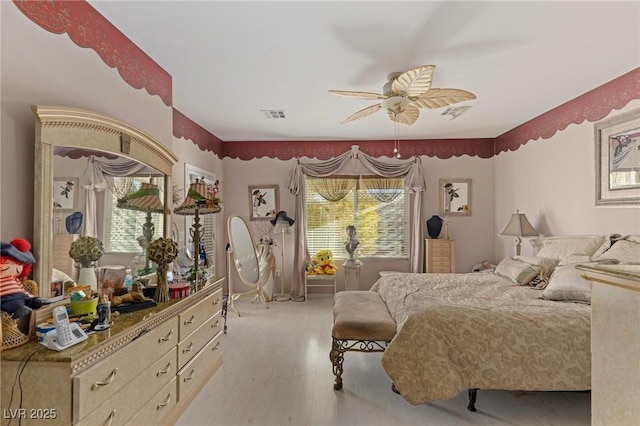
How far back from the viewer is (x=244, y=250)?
5.16m

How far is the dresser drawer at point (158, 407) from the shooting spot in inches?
73.3

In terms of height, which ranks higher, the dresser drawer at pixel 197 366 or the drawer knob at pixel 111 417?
the drawer knob at pixel 111 417

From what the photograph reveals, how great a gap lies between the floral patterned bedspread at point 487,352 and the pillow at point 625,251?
0.79 metres

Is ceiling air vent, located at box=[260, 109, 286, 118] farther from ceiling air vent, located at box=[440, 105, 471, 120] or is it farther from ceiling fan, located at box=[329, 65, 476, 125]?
ceiling air vent, located at box=[440, 105, 471, 120]

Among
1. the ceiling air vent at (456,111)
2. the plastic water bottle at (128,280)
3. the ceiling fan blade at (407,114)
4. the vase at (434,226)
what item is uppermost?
the ceiling air vent at (456,111)

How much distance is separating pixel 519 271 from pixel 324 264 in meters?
2.90

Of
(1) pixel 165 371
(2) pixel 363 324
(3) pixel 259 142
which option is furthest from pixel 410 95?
(3) pixel 259 142

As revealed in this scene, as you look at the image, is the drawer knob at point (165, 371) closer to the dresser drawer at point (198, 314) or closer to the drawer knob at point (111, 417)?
the dresser drawer at point (198, 314)

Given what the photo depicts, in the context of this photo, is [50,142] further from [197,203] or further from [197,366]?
[197,366]

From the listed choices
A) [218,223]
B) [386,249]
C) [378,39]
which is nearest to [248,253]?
[218,223]

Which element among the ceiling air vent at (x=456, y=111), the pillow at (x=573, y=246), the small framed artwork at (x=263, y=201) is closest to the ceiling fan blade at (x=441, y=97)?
the ceiling air vent at (x=456, y=111)

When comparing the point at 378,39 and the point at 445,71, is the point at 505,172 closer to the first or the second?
the point at 445,71

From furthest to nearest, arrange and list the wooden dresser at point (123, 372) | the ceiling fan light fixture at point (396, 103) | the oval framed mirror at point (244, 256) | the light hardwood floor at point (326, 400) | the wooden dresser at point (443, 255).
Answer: the wooden dresser at point (443, 255) < the oval framed mirror at point (244, 256) < the ceiling fan light fixture at point (396, 103) < the light hardwood floor at point (326, 400) < the wooden dresser at point (123, 372)

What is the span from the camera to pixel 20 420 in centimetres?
139
